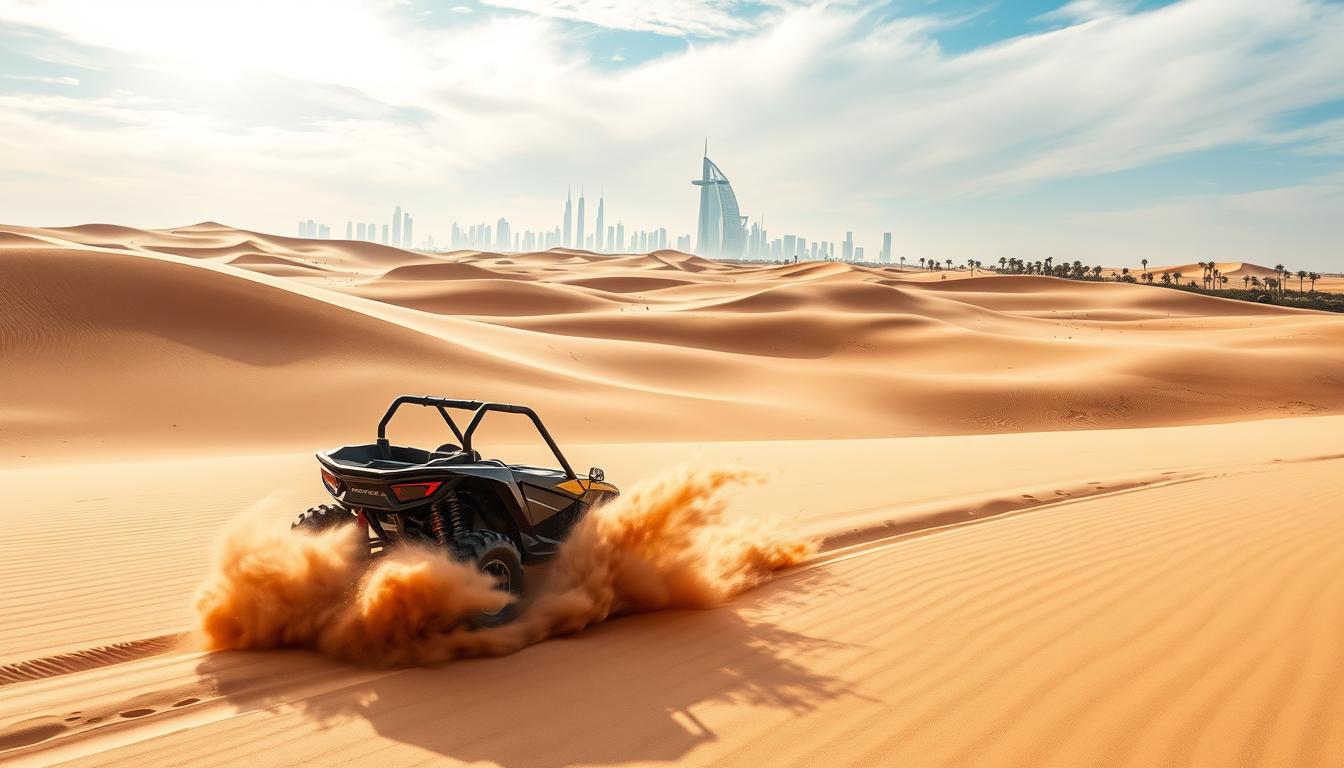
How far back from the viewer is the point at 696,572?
6.16 meters

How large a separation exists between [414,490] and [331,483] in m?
0.81

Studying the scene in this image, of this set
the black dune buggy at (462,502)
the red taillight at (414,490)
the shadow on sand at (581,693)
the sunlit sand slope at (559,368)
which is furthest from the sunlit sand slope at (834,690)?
the sunlit sand slope at (559,368)

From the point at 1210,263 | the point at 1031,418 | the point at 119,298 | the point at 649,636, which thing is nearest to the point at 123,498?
the point at 649,636

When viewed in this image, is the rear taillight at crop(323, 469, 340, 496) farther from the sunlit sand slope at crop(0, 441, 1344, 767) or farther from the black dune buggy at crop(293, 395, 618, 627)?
the sunlit sand slope at crop(0, 441, 1344, 767)

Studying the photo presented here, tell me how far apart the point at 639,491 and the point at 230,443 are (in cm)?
1217

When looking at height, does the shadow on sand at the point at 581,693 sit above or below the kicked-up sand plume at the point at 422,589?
below

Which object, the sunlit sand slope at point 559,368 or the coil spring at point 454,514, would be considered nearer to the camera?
the coil spring at point 454,514

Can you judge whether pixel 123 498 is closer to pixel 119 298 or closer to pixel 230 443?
pixel 230 443

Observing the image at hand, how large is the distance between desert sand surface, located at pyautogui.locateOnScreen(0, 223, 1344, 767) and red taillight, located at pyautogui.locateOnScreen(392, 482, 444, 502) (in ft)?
2.85

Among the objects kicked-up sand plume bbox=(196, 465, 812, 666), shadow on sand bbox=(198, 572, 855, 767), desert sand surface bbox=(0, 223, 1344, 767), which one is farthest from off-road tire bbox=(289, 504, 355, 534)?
shadow on sand bbox=(198, 572, 855, 767)

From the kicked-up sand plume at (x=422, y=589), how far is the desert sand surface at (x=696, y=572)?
77 millimetres

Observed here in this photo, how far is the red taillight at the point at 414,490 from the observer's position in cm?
514

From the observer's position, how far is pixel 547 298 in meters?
57.7

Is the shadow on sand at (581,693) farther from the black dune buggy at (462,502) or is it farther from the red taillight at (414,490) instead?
the red taillight at (414,490)
